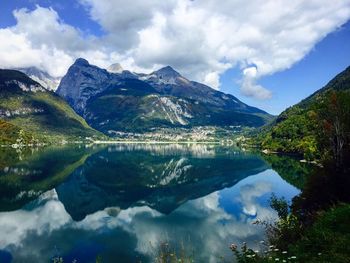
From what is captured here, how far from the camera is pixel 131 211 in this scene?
7575 centimetres

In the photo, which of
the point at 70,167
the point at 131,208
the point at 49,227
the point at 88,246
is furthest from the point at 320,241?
the point at 70,167

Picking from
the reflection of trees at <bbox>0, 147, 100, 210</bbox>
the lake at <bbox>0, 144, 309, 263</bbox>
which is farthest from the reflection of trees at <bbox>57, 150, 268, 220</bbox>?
the reflection of trees at <bbox>0, 147, 100, 210</bbox>

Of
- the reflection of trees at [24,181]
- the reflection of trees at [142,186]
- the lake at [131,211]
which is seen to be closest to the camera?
the lake at [131,211]

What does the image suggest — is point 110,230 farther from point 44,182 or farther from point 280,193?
point 44,182

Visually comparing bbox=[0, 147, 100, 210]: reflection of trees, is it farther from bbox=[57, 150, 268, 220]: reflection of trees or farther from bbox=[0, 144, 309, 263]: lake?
bbox=[57, 150, 268, 220]: reflection of trees

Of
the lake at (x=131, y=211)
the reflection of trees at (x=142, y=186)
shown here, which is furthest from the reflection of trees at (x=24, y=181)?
the reflection of trees at (x=142, y=186)

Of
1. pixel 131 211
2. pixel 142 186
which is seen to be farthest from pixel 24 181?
pixel 131 211

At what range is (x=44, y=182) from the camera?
11700 centimetres

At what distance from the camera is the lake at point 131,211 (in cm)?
4825

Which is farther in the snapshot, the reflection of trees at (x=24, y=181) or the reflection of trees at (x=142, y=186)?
the reflection of trees at (x=24, y=181)

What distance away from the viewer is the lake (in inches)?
1900

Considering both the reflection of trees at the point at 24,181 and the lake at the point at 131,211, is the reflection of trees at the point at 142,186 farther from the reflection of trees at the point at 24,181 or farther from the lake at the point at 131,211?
the reflection of trees at the point at 24,181

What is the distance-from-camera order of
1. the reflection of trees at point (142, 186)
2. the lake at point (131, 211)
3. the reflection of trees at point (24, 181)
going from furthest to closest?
the reflection of trees at point (24, 181) → the reflection of trees at point (142, 186) → the lake at point (131, 211)

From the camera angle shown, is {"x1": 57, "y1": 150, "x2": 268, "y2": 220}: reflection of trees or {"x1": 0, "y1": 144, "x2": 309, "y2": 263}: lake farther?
{"x1": 57, "y1": 150, "x2": 268, "y2": 220}: reflection of trees
